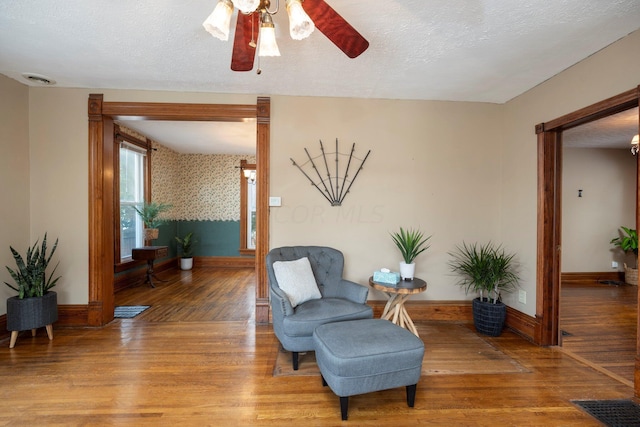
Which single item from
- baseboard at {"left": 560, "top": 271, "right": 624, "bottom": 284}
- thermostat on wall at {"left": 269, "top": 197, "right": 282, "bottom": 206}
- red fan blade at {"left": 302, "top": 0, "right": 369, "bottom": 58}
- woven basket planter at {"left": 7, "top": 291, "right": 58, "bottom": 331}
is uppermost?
red fan blade at {"left": 302, "top": 0, "right": 369, "bottom": 58}

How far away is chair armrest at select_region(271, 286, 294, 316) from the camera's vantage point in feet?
7.66

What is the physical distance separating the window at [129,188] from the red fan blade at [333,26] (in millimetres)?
4408

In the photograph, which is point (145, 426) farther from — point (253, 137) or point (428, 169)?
point (253, 137)

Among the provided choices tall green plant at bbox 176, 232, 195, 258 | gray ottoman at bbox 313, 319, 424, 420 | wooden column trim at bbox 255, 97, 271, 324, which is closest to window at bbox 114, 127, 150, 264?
tall green plant at bbox 176, 232, 195, 258

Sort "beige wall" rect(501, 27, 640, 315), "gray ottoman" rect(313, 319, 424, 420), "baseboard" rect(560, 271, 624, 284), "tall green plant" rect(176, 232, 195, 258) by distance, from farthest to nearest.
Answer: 1. "tall green plant" rect(176, 232, 195, 258)
2. "baseboard" rect(560, 271, 624, 284)
3. "beige wall" rect(501, 27, 640, 315)
4. "gray ottoman" rect(313, 319, 424, 420)

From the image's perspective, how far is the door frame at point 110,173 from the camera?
10.3ft

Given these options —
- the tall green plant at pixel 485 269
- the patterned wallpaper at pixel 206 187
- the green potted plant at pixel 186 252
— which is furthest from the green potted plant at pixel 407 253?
the green potted plant at pixel 186 252

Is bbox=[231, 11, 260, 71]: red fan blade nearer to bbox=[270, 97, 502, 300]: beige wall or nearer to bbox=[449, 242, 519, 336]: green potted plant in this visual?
bbox=[270, 97, 502, 300]: beige wall

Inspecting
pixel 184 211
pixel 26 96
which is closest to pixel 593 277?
pixel 184 211

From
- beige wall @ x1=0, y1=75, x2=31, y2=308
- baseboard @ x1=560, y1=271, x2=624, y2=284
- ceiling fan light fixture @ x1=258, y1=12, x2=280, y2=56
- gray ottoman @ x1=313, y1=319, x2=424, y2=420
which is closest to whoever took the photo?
ceiling fan light fixture @ x1=258, y1=12, x2=280, y2=56

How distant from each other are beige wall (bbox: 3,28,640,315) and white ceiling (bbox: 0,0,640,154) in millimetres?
206

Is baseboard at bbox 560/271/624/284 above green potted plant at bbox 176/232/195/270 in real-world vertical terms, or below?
below

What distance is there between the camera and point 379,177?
3.36m

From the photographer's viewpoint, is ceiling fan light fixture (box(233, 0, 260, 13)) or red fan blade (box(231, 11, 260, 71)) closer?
ceiling fan light fixture (box(233, 0, 260, 13))
